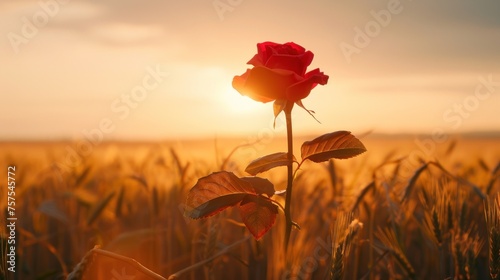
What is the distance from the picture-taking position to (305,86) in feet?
3.43

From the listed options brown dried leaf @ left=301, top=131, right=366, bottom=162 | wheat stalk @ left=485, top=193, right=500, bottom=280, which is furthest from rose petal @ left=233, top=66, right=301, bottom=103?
wheat stalk @ left=485, top=193, right=500, bottom=280

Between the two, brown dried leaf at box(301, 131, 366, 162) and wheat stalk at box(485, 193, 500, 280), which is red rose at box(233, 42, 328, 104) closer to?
brown dried leaf at box(301, 131, 366, 162)

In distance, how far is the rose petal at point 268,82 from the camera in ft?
3.40

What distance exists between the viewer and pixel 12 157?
3404 millimetres

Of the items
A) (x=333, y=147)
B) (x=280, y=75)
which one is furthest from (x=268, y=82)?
(x=333, y=147)

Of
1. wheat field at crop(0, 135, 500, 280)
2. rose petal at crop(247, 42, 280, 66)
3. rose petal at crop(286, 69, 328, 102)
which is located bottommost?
wheat field at crop(0, 135, 500, 280)

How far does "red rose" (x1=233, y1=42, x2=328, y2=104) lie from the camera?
104 centimetres

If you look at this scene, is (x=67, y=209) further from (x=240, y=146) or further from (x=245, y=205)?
(x=245, y=205)

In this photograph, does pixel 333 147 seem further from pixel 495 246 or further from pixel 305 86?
pixel 495 246

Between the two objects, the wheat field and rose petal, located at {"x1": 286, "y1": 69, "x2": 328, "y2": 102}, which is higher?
rose petal, located at {"x1": 286, "y1": 69, "x2": 328, "y2": 102}

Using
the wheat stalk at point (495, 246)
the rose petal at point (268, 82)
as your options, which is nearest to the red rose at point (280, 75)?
the rose petal at point (268, 82)

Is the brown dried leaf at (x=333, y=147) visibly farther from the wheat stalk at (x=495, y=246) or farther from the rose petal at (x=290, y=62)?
the wheat stalk at (x=495, y=246)

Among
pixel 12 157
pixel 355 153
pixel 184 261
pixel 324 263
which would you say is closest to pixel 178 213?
pixel 184 261

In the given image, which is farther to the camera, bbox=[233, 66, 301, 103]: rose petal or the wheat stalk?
the wheat stalk
